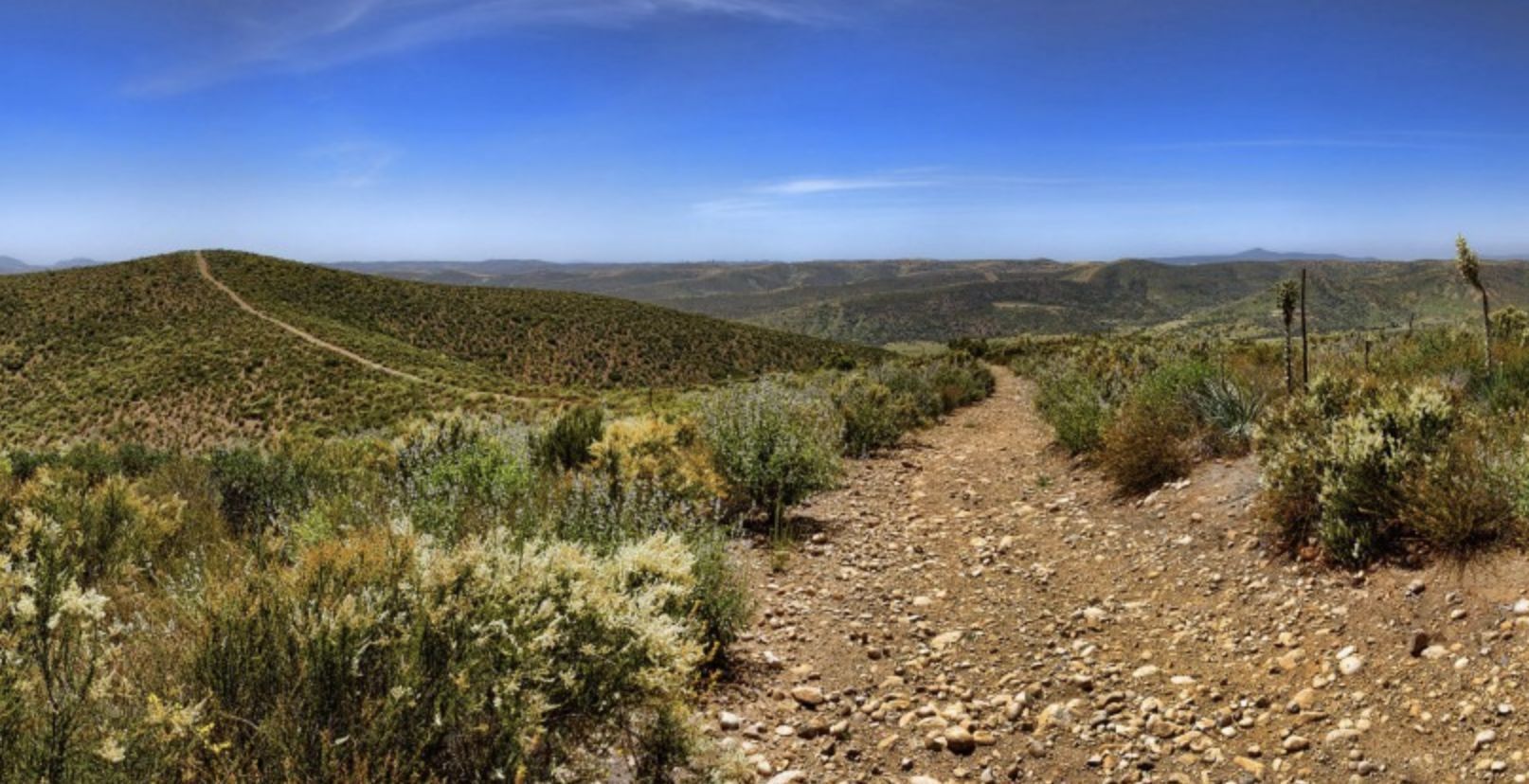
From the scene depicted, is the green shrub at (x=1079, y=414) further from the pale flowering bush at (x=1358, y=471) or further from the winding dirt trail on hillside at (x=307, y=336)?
the winding dirt trail on hillside at (x=307, y=336)

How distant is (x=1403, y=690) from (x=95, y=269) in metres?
78.7

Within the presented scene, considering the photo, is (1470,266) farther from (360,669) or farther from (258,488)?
(258,488)

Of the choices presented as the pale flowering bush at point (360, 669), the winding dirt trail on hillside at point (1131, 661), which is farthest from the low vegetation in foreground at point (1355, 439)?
the pale flowering bush at point (360, 669)

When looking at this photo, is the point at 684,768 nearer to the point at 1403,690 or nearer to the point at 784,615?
the point at 784,615

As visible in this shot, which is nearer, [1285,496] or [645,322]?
[1285,496]

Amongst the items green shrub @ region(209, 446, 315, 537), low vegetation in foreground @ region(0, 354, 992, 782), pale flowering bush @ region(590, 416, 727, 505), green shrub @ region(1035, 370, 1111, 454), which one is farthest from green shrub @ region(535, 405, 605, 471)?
green shrub @ region(1035, 370, 1111, 454)

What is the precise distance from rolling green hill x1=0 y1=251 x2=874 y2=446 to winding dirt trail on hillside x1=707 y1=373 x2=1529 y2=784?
87.7 feet

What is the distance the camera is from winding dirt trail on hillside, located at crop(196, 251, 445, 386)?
41.6 metres

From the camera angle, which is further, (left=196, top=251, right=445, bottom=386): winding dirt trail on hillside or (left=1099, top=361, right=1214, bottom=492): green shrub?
(left=196, top=251, right=445, bottom=386): winding dirt trail on hillside

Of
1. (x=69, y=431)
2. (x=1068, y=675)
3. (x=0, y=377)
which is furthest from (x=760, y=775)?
(x=0, y=377)

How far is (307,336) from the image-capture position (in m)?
47.4

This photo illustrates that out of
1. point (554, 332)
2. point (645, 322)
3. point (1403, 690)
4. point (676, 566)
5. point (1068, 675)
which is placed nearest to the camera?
point (1403, 690)

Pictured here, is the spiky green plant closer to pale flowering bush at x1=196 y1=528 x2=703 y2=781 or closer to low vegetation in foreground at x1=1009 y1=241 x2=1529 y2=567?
low vegetation in foreground at x1=1009 y1=241 x2=1529 y2=567

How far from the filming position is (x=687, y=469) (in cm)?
729
